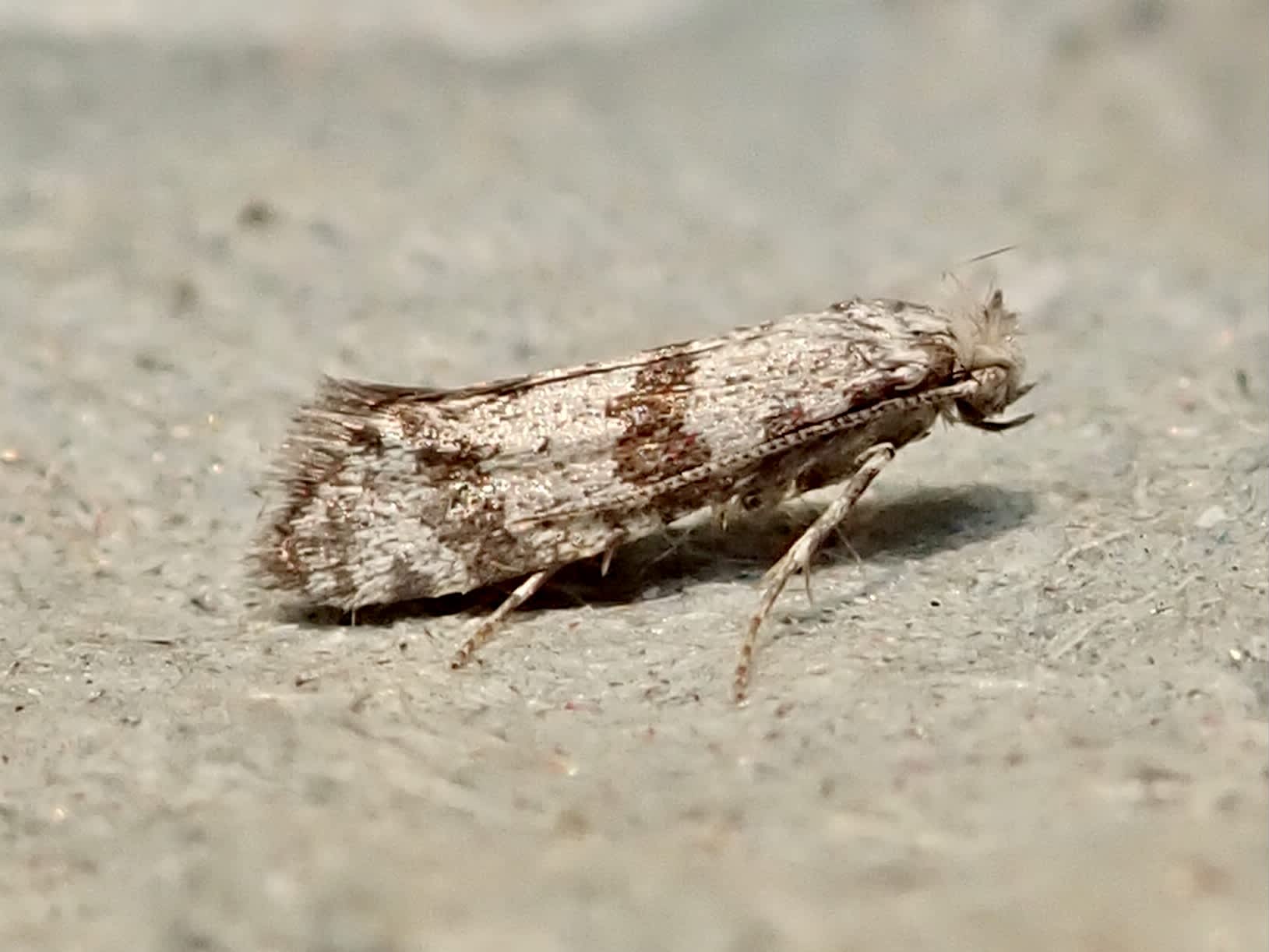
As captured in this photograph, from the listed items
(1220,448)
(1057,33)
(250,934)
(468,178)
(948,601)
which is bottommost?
(250,934)

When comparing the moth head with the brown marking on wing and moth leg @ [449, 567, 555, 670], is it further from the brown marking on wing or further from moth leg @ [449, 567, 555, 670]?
moth leg @ [449, 567, 555, 670]

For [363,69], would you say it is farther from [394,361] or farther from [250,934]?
[250,934]

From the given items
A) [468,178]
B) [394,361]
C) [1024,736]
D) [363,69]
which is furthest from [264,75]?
[1024,736]

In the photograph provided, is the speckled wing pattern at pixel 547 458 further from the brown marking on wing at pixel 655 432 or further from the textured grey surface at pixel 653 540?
the textured grey surface at pixel 653 540

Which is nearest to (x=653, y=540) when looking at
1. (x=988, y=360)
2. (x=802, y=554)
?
(x=802, y=554)

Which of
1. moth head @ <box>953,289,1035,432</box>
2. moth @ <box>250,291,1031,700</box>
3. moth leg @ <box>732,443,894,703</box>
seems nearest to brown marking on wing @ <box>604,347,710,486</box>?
moth @ <box>250,291,1031,700</box>
